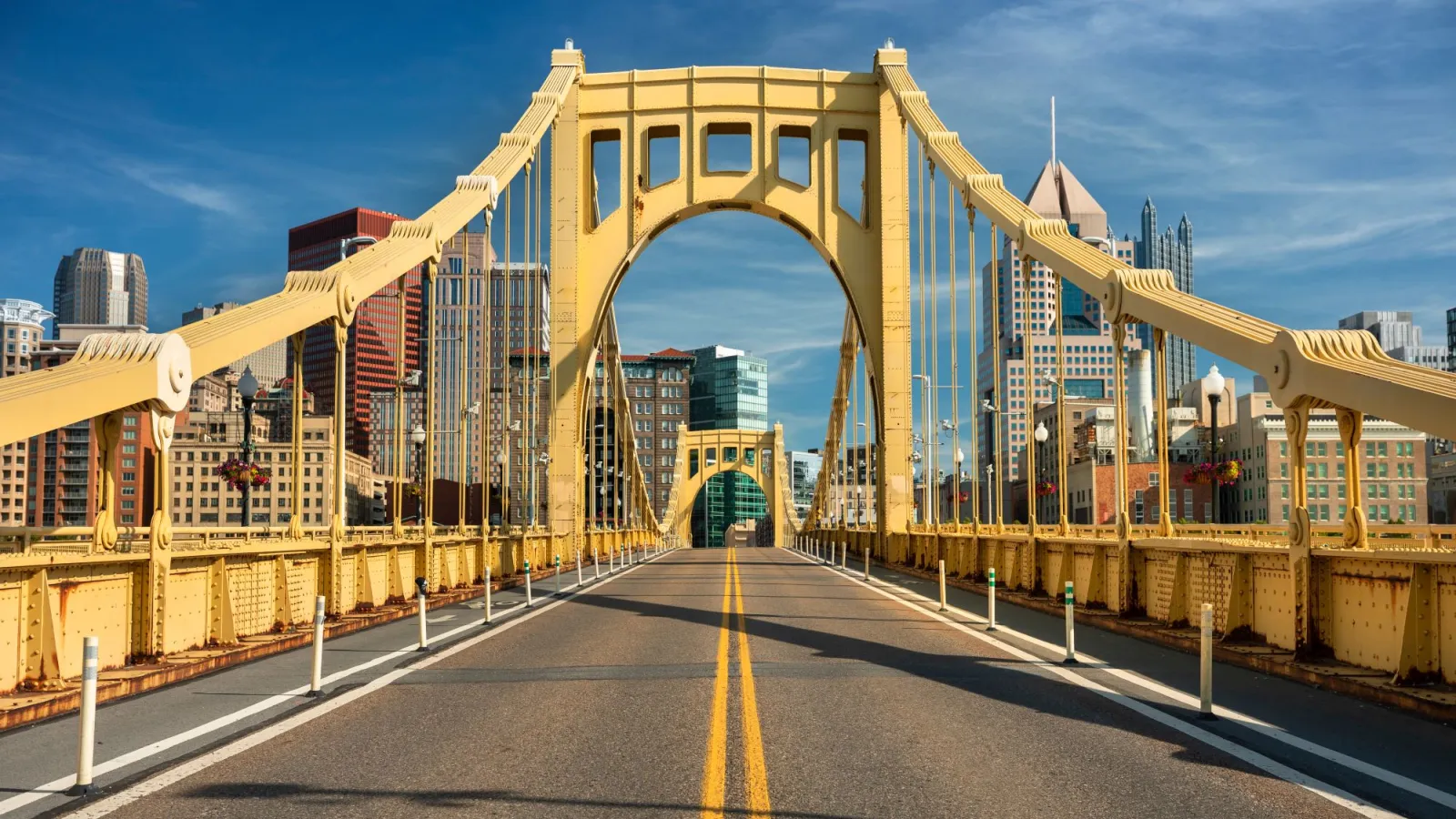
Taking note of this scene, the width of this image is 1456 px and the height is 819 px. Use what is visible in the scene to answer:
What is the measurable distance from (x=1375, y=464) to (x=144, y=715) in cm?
11175

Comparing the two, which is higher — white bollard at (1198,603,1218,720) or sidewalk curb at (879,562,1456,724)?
white bollard at (1198,603,1218,720)

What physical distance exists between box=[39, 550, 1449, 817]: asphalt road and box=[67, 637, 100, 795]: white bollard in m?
0.24

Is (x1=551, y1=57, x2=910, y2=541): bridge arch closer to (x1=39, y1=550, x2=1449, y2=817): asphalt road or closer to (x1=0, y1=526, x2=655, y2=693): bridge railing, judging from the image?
(x1=0, y1=526, x2=655, y2=693): bridge railing

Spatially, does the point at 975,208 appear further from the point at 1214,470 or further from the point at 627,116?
the point at 627,116

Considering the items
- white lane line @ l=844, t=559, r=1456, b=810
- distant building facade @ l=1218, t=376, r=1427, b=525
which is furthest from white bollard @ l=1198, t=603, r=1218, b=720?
distant building facade @ l=1218, t=376, r=1427, b=525

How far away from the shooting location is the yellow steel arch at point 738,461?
126 m

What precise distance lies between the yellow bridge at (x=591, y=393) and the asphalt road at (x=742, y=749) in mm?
2502

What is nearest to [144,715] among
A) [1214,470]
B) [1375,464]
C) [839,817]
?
[839,817]

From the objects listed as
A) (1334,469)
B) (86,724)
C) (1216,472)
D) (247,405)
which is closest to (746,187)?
Answer: (1216,472)

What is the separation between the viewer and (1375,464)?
106312mm

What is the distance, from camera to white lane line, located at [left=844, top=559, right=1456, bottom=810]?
7762 mm

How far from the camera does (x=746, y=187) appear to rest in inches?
1951

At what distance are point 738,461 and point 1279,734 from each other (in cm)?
13226

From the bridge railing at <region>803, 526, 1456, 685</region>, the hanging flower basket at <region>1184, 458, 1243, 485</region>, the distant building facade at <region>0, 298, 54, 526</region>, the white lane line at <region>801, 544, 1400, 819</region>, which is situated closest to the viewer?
the white lane line at <region>801, 544, 1400, 819</region>
